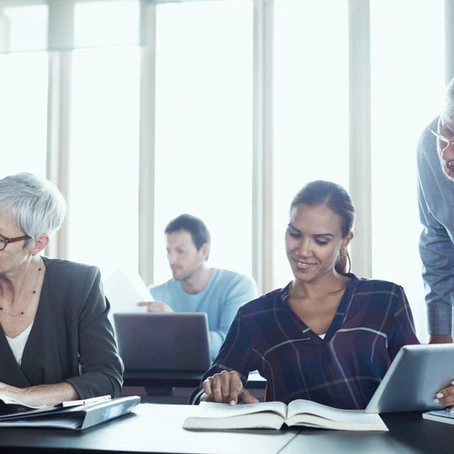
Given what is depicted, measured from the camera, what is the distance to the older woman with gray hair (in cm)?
181

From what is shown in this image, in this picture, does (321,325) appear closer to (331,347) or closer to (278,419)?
(331,347)

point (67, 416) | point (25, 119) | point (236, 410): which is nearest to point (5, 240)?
point (67, 416)

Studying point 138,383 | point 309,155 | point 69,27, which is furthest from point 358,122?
point 138,383

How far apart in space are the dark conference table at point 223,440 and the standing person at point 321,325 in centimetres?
42

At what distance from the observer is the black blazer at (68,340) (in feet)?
5.88

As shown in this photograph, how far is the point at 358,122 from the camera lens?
13.6 feet

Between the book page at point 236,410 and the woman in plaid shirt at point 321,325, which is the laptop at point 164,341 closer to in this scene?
the woman in plaid shirt at point 321,325

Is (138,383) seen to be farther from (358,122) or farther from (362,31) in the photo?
(362,31)

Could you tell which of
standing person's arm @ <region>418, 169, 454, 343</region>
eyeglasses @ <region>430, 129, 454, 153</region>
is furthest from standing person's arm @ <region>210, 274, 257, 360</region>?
eyeglasses @ <region>430, 129, 454, 153</region>

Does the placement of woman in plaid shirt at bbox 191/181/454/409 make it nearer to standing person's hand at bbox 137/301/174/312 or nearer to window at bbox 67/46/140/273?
Answer: standing person's hand at bbox 137/301/174/312

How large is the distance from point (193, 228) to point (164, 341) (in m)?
1.13

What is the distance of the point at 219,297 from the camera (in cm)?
345

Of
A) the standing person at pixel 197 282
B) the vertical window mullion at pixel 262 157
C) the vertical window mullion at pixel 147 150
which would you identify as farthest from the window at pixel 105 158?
the standing person at pixel 197 282

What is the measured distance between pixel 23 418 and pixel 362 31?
347 cm
